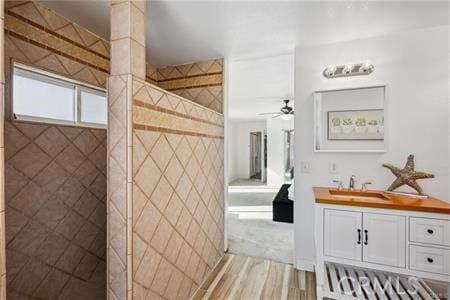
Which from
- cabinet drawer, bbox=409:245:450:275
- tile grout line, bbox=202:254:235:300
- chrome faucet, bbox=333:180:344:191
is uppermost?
chrome faucet, bbox=333:180:344:191

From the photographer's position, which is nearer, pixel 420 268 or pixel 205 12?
pixel 420 268

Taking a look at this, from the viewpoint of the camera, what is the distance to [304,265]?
2.49m

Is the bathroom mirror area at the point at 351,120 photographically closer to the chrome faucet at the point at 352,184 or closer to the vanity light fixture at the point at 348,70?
the vanity light fixture at the point at 348,70

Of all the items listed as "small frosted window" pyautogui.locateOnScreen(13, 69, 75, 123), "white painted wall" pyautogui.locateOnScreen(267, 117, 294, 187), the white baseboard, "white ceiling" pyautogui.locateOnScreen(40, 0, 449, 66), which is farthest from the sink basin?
"white painted wall" pyautogui.locateOnScreen(267, 117, 294, 187)

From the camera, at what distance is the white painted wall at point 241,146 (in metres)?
8.98

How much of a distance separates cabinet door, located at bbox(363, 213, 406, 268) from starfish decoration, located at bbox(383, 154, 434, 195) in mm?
450

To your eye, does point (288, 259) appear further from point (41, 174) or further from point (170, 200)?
point (41, 174)

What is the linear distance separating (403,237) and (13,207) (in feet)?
9.58

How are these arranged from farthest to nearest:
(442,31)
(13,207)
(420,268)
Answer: (442,31) → (420,268) → (13,207)

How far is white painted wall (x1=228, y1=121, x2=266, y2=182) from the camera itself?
29.5ft

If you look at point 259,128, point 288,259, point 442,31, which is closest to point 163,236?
point 288,259

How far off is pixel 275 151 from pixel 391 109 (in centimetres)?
525

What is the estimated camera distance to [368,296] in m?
1.91

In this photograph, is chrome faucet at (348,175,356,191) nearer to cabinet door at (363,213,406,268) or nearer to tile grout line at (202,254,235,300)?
cabinet door at (363,213,406,268)
